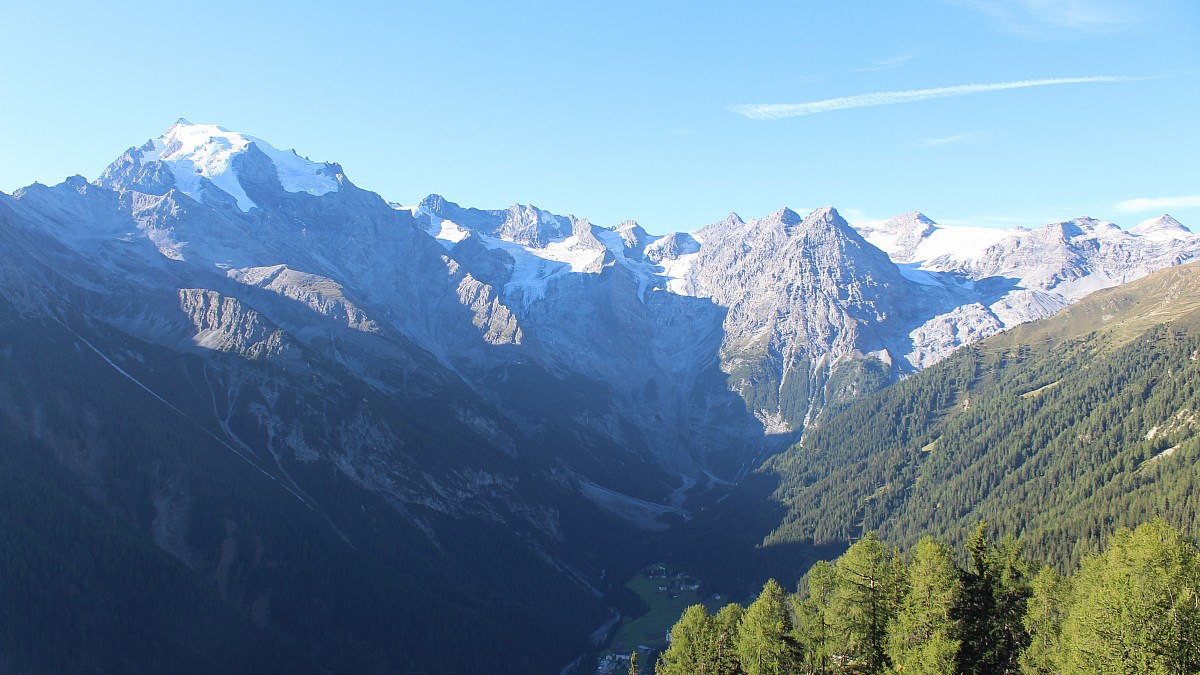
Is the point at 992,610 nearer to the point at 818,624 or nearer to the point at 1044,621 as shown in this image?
the point at 1044,621

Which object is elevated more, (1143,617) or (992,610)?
(1143,617)

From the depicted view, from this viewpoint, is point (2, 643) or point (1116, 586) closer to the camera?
point (1116, 586)

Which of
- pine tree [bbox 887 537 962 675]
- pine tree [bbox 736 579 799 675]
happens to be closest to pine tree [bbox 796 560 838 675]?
pine tree [bbox 736 579 799 675]

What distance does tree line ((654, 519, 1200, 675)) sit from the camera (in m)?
51.1

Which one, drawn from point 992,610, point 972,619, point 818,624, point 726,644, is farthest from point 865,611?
point 726,644

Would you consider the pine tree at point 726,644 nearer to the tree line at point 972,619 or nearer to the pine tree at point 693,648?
the tree line at point 972,619

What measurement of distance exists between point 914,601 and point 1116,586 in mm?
14287

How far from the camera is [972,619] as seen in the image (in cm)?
6322

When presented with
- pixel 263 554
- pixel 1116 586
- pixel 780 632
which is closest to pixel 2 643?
pixel 263 554

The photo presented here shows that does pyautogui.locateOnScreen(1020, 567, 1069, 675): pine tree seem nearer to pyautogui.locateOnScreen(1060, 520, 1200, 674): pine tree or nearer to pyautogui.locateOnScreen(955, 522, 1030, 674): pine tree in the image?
pyautogui.locateOnScreen(955, 522, 1030, 674): pine tree

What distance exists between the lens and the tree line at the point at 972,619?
168 feet

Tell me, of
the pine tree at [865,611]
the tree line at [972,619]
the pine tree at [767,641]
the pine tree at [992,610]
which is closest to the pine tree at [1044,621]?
the tree line at [972,619]

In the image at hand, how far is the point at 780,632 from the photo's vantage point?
6988 cm

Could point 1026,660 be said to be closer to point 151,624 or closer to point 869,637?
point 869,637
